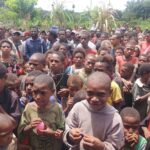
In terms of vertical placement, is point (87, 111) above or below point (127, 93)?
above

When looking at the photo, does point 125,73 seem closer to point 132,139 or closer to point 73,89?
point 73,89

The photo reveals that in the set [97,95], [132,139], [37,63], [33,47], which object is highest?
[97,95]

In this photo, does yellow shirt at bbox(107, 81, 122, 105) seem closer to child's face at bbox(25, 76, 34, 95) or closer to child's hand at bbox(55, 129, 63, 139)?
child's face at bbox(25, 76, 34, 95)

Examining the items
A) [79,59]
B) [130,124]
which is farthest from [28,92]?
[79,59]

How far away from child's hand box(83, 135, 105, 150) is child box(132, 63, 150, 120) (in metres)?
2.26

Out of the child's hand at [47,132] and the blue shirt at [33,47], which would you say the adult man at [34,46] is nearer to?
the blue shirt at [33,47]

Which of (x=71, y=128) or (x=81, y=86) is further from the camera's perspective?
(x=81, y=86)

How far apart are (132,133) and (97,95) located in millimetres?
826

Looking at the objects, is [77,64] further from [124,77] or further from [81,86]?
[81,86]

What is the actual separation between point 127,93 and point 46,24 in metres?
20.2

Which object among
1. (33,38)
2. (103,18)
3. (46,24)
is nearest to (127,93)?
(33,38)

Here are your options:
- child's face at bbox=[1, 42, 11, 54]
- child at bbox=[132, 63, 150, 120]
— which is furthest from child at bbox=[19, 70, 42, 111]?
child's face at bbox=[1, 42, 11, 54]

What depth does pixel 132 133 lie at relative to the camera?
3256 mm

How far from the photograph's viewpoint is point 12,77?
414cm
